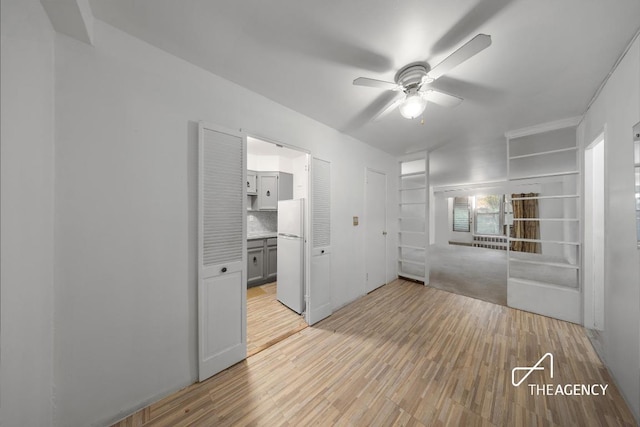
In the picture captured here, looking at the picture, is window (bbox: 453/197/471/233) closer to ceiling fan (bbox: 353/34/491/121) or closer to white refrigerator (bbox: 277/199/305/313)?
ceiling fan (bbox: 353/34/491/121)

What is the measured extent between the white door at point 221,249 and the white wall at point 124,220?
0.08 meters

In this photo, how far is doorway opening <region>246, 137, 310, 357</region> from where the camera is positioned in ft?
8.39

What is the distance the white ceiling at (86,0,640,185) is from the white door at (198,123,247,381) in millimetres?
628

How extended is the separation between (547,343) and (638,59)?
2546mm

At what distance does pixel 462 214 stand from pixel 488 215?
0.91 metres

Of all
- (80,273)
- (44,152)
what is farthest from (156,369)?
(44,152)

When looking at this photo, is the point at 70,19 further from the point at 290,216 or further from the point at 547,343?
the point at 547,343

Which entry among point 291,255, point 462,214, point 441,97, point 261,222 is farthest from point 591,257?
point 462,214

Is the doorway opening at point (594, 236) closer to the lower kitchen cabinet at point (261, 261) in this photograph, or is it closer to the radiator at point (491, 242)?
the lower kitchen cabinet at point (261, 261)

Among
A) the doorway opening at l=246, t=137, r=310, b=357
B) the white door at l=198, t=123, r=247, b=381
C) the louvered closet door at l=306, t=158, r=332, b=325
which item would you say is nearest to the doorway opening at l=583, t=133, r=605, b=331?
the louvered closet door at l=306, t=158, r=332, b=325

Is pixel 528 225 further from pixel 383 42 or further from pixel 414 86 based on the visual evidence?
pixel 383 42

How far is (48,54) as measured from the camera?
1119mm

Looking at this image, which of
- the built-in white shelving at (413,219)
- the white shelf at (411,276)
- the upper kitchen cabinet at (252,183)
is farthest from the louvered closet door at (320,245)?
the white shelf at (411,276)

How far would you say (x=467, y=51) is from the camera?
3.91ft
